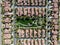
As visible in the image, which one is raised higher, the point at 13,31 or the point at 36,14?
the point at 36,14

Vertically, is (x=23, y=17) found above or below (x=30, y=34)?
above

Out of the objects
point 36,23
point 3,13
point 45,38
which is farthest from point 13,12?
point 45,38

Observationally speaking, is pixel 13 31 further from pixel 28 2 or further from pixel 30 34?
pixel 28 2

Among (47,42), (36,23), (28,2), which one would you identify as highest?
(28,2)

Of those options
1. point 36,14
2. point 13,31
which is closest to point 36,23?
point 36,14

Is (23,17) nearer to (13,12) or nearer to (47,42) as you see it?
(13,12)

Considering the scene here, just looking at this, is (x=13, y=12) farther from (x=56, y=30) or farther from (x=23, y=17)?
(x=56, y=30)

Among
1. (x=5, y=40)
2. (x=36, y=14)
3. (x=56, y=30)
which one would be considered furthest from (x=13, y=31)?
(x=56, y=30)
